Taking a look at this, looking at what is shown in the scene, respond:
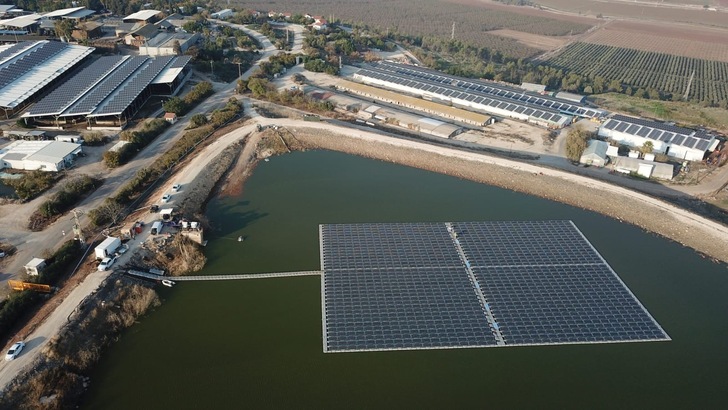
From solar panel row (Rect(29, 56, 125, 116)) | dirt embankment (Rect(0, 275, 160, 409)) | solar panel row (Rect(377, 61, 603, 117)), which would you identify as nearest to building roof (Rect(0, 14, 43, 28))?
solar panel row (Rect(29, 56, 125, 116))

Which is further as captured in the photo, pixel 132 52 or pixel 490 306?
pixel 132 52

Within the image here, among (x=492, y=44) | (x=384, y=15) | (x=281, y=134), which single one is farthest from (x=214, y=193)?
(x=384, y=15)

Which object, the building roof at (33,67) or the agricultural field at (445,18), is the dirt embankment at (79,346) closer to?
the building roof at (33,67)

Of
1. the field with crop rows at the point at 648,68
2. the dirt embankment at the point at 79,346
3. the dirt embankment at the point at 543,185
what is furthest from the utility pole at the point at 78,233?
the field with crop rows at the point at 648,68

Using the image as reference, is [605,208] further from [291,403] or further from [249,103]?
[249,103]

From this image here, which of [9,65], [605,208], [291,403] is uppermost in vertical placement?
[9,65]

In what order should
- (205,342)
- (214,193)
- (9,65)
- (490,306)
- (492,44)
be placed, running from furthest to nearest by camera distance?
(492,44)
(9,65)
(214,193)
(490,306)
(205,342)

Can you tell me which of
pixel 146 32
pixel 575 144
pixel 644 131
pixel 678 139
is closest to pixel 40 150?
pixel 146 32

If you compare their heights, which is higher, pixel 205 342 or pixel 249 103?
pixel 249 103

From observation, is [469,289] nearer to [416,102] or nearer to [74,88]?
[416,102]
